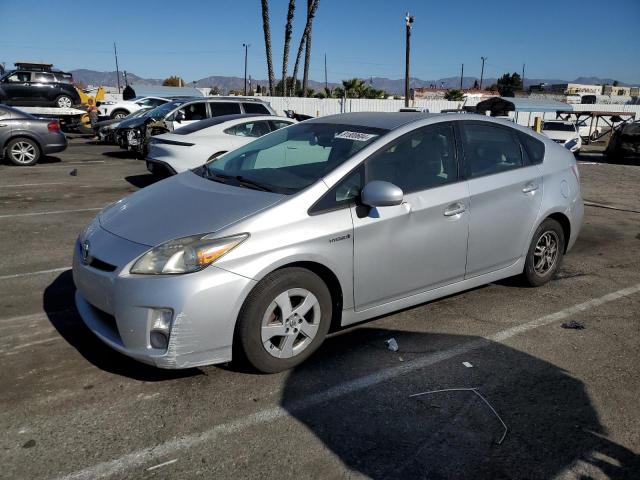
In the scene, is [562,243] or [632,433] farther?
[562,243]

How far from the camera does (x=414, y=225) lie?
3.80 metres

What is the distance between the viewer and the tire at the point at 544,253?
15.9 feet

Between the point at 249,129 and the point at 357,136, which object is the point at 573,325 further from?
the point at 249,129

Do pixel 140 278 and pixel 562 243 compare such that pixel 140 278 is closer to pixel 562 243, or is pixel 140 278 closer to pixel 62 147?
pixel 562 243

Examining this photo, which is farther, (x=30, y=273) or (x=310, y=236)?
(x=30, y=273)

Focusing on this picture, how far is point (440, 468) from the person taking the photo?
2578mm

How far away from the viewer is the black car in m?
23.0

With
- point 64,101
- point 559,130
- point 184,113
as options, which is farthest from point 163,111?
point 559,130

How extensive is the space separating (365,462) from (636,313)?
3199mm

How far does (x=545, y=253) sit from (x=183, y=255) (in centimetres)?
344

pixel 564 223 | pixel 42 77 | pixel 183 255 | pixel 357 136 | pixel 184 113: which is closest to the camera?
pixel 183 255

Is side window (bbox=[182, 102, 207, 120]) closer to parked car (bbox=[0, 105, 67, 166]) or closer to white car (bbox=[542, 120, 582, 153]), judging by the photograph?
parked car (bbox=[0, 105, 67, 166])

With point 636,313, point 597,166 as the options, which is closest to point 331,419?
point 636,313

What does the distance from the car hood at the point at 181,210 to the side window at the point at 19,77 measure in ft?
76.3
